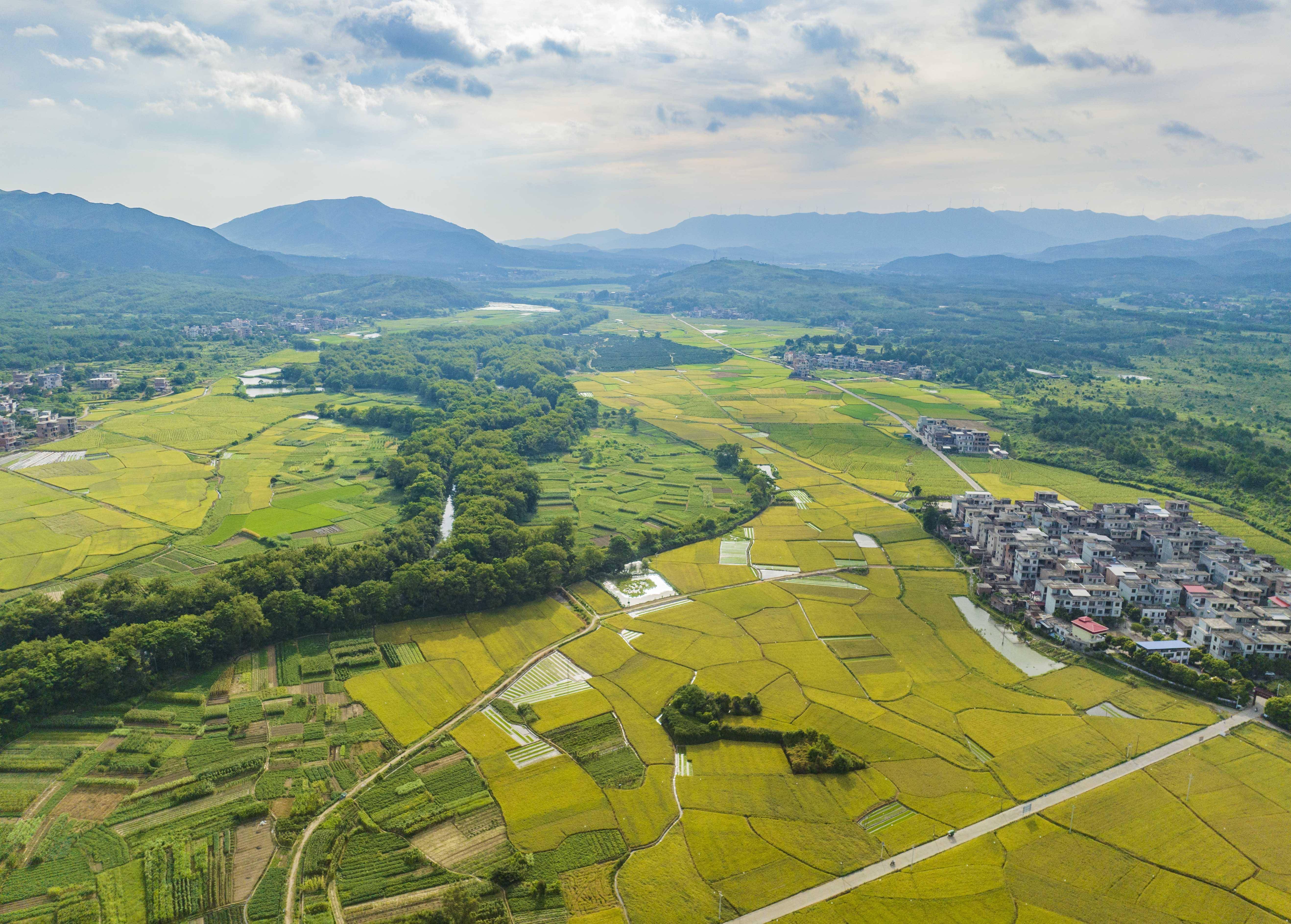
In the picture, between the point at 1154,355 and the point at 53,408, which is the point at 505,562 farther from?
the point at 1154,355

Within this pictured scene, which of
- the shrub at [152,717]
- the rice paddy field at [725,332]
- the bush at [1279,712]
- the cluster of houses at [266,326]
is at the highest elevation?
the cluster of houses at [266,326]

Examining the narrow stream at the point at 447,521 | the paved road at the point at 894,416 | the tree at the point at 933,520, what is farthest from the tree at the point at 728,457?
the narrow stream at the point at 447,521

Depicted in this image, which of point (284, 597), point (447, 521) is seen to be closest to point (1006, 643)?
point (284, 597)

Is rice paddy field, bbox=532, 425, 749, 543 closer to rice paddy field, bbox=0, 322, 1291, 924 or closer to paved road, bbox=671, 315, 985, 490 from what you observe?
rice paddy field, bbox=0, 322, 1291, 924

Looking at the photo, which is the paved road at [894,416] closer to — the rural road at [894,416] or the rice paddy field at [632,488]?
the rural road at [894,416]

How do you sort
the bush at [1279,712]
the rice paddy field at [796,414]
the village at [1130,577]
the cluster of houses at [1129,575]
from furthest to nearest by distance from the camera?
the rice paddy field at [796,414] < the cluster of houses at [1129,575] < the village at [1130,577] < the bush at [1279,712]

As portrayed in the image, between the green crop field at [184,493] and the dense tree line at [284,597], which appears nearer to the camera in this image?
the dense tree line at [284,597]

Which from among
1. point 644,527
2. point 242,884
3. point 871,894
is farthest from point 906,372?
point 242,884
